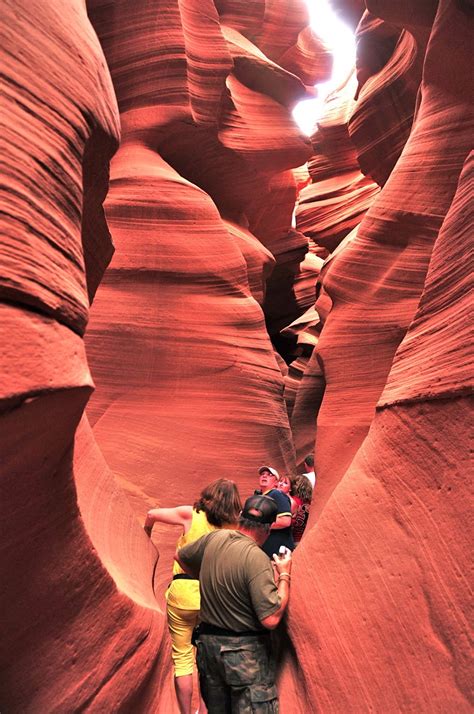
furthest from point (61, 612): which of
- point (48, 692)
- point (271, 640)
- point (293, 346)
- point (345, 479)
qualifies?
point (293, 346)

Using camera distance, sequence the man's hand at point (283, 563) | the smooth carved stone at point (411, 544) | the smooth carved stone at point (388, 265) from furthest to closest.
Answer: the smooth carved stone at point (388, 265)
the man's hand at point (283, 563)
the smooth carved stone at point (411, 544)

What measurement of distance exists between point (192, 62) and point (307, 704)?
6971 millimetres

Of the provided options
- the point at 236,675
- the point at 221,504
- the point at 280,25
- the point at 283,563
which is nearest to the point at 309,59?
the point at 280,25

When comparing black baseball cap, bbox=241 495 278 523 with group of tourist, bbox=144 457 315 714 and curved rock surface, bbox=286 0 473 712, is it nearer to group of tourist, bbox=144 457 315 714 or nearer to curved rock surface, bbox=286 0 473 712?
group of tourist, bbox=144 457 315 714

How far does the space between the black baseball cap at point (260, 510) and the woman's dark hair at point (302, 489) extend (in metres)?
2.65

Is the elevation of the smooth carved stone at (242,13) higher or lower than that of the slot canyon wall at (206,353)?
higher

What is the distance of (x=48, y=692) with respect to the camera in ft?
8.97

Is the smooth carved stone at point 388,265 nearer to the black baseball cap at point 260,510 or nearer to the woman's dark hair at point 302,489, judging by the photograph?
the woman's dark hair at point 302,489

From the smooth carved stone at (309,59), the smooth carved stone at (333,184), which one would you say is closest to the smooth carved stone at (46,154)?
the smooth carved stone at (333,184)

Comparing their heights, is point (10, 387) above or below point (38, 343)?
Answer: below

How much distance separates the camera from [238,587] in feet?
9.61

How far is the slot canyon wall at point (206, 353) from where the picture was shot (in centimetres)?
238

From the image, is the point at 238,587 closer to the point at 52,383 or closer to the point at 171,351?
the point at 52,383

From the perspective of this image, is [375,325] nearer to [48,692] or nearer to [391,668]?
[391,668]
